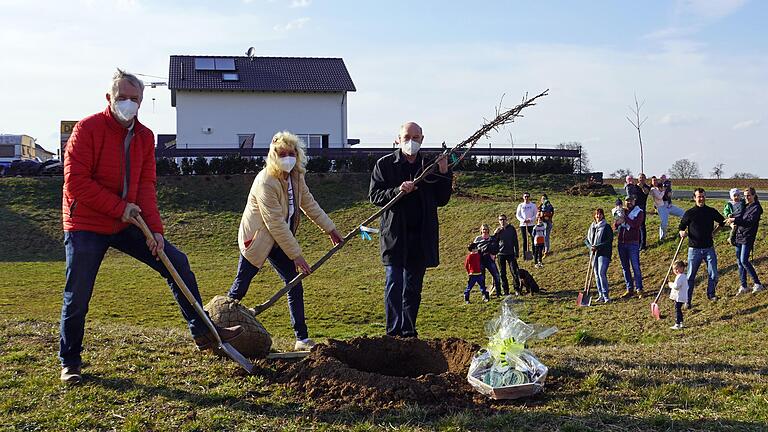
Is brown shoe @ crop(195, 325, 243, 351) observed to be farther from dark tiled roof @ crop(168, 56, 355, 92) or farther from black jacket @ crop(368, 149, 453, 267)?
dark tiled roof @ crop(168, 56, 355, 92)

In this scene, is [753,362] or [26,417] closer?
[26,417]

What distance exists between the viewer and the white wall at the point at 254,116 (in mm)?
43312

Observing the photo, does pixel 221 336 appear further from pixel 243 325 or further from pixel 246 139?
pixel 246 139

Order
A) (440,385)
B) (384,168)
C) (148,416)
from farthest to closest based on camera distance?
(384,168) → (440,385) → (148,416)

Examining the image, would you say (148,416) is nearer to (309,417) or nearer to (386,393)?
(309,417)

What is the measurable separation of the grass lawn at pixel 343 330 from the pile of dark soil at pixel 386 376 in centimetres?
14

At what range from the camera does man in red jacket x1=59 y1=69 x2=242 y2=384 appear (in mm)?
5219

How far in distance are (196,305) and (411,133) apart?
2.37 meters

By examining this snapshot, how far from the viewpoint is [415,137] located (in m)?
6.58

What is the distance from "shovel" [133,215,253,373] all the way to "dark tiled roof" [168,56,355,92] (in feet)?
127

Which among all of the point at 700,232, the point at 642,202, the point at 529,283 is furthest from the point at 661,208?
the point at 700,232

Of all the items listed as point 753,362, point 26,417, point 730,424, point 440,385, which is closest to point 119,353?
point 26,417

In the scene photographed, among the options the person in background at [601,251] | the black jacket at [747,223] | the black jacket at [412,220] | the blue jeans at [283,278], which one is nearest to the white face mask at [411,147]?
the black jacket at [412,220]

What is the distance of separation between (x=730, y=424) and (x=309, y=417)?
2.46 meters
